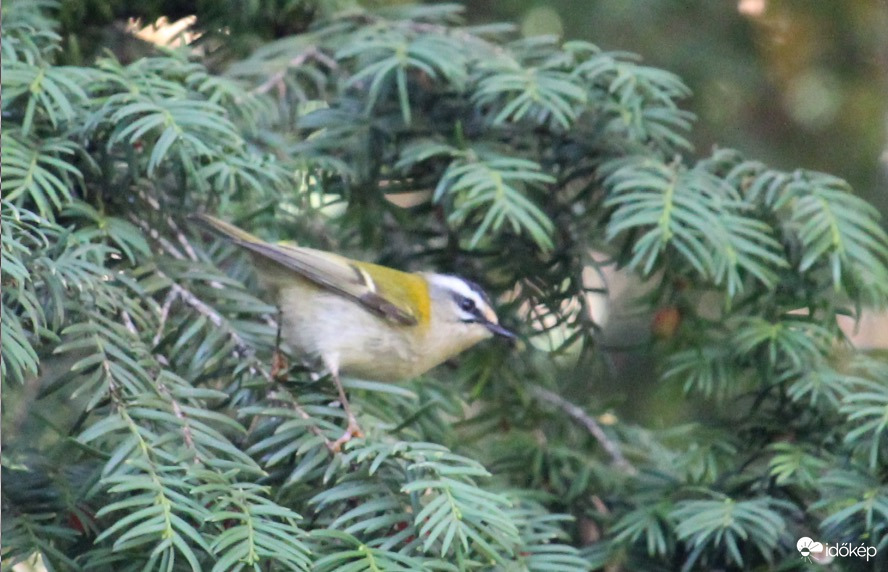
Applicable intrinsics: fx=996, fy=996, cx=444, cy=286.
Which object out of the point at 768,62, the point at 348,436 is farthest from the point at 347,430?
the point at 768,62

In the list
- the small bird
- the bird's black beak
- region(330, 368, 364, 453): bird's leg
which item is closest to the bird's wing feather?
the small bird

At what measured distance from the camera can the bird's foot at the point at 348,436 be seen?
1.52m

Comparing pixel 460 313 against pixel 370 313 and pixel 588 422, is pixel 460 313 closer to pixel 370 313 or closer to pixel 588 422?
pixel 370 313

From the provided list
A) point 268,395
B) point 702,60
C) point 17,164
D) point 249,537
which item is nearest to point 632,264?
point 268,395

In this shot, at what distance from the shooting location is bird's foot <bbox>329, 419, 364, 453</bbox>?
152cm

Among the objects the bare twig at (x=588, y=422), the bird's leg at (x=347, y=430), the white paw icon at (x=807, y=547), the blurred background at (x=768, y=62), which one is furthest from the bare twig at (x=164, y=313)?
the blurred background at (x=768, y=62)

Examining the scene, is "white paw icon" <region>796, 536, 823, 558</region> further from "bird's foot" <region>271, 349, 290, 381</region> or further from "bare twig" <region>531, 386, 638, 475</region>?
"bird's foot" <region>271, 349, 290, 381</region>

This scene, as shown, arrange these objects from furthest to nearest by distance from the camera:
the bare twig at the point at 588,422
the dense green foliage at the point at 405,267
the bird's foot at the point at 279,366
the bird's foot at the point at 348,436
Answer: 1. the bare twig at the point at 588,422
2. the bird's foot at the point at 279,366
3. the bird's foot at the point at 348,436
4. the dense green foliage at the point at 405,267

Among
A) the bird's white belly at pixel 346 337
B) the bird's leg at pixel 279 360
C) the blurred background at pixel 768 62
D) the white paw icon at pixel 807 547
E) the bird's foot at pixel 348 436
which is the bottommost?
the bird's white belly at pixel 346 337

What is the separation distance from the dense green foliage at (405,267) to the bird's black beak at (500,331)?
48 mm

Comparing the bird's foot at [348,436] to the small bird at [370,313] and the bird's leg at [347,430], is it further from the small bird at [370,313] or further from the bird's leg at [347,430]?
the small bird at [370,313]

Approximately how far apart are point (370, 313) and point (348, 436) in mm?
819

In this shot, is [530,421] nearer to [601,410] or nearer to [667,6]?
[601,410]

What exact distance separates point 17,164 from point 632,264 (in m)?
1.07
